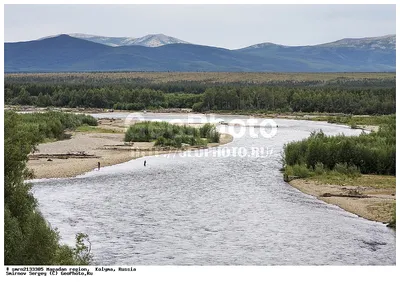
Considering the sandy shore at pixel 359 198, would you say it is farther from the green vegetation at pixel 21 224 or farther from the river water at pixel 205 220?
the green vegetation at pixel 21 224

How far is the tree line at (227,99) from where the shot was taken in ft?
367

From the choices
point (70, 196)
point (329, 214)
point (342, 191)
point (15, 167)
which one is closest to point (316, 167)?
point (342, 191)

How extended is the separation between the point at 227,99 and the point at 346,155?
79.8 meters

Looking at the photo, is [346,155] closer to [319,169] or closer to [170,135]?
[319,169]

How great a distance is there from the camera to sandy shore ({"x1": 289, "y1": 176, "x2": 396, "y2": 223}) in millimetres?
31911

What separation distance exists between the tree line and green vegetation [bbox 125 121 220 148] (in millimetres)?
47403

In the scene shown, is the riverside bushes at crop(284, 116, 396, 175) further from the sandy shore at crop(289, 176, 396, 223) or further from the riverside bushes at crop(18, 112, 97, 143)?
the riverside bushes at crop(18, 112, 97, 143)

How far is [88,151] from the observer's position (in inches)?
2197

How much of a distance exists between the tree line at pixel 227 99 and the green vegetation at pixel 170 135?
4740 centimetres

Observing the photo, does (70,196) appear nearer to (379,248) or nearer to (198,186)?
(198,186)

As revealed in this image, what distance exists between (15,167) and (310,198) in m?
19.9

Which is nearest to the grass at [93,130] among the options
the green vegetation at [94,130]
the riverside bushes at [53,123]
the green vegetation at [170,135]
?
the green vegetation at [94,130]

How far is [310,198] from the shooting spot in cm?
3591

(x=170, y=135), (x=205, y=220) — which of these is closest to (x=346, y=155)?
(x=205, y=220)
